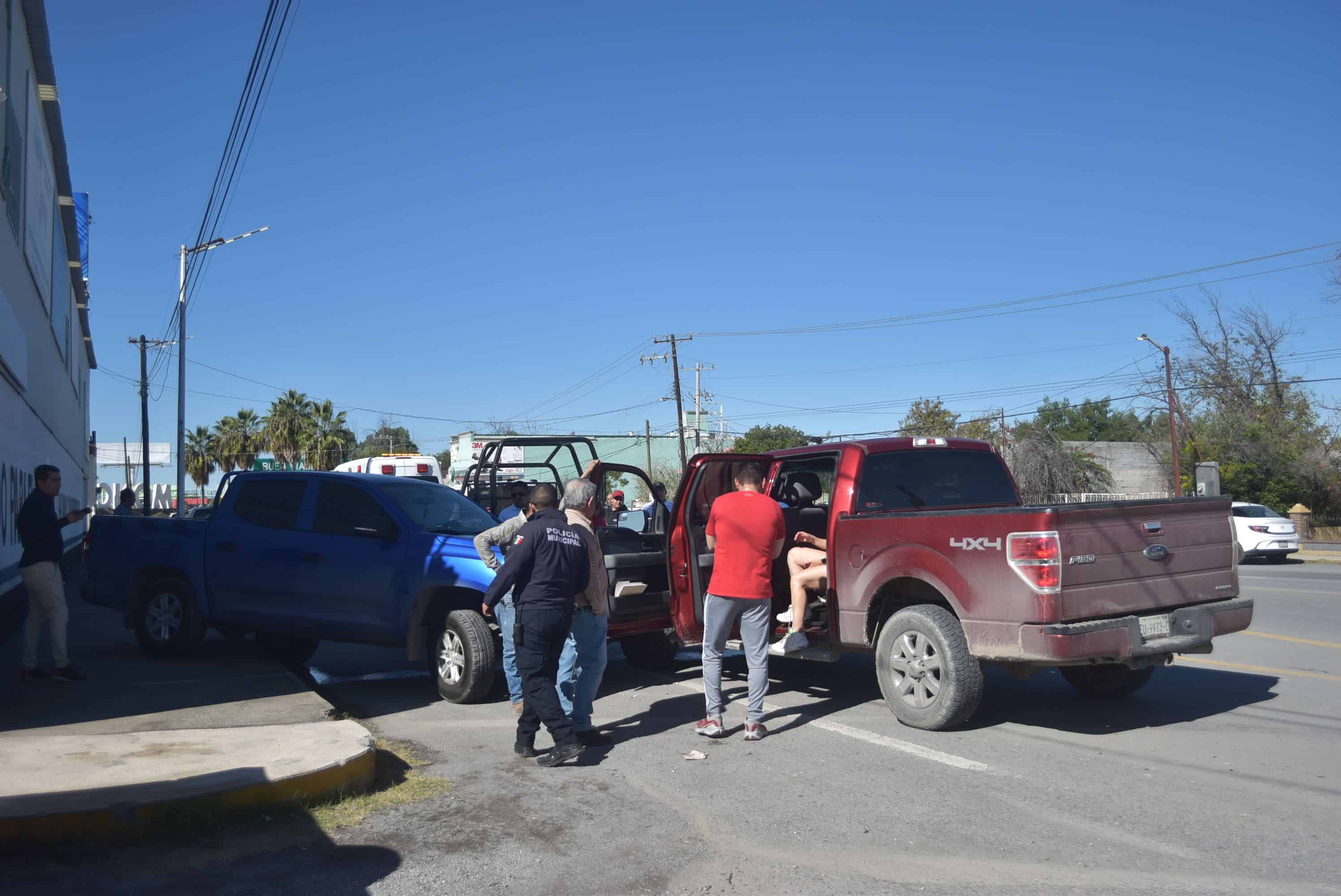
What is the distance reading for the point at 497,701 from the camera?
8.41 metres

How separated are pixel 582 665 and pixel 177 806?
263 cm

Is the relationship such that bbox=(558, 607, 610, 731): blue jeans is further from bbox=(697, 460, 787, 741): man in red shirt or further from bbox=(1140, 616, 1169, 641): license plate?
bbox=(1140, 616, 1169, 641): license plate

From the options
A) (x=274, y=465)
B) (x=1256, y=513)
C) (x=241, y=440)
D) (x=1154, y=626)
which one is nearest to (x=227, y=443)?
(x=241, y=440)

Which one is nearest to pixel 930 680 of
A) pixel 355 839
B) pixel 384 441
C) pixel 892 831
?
pixel 892 831

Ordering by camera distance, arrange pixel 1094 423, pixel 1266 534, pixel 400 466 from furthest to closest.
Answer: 1. pixel 1094 423
2. pixel 1266 534
3. pixel 400 466

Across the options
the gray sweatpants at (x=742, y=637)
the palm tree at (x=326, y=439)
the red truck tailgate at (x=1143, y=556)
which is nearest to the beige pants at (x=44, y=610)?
the gray sweatpants at (x=742, y=637)

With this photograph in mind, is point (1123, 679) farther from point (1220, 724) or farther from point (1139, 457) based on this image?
point (1139, 457)

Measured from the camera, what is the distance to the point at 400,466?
74.0 feet

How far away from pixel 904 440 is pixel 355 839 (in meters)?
5.33

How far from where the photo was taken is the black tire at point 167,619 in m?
10.2

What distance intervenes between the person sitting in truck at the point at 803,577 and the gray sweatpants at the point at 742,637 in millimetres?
814

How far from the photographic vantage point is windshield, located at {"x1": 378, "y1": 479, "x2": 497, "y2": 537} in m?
9.10

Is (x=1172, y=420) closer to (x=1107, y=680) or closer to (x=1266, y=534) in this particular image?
(x=1266, y=534)

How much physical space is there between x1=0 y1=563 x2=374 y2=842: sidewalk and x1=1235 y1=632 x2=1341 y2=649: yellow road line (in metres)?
9.03
